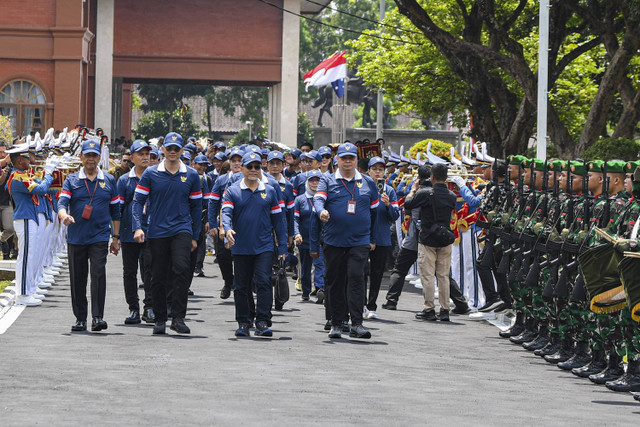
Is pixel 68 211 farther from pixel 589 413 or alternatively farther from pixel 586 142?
pixel 586 142

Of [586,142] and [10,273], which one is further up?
[586,142]

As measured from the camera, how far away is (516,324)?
14.1 m

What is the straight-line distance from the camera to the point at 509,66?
25.0 m

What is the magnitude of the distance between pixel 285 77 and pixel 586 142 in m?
27.2

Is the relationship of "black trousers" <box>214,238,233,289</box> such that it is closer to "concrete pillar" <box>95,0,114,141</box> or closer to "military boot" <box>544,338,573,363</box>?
"military boot" <box>544,338,573,363</box>

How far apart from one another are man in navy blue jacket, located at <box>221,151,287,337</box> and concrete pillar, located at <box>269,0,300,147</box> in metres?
38.0

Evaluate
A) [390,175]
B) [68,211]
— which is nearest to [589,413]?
[68,211]

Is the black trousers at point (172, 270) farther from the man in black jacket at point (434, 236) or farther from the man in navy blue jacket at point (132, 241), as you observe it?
the man in black jacket at point (434, 236)

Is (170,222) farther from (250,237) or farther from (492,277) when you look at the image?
(492,277)

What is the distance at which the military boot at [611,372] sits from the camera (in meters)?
11.0

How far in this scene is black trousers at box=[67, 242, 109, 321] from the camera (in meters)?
13.5

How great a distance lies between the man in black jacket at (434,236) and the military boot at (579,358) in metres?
3.98

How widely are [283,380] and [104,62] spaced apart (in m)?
41.6

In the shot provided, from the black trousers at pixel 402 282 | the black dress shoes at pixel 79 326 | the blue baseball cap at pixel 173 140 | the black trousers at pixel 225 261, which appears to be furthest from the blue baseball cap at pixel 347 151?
the black trousers at pixel 402 282
